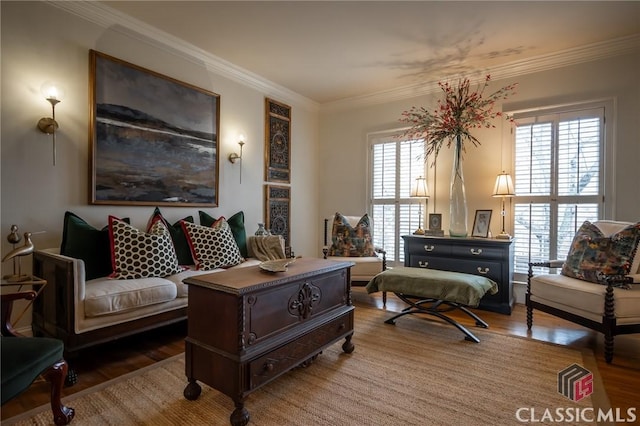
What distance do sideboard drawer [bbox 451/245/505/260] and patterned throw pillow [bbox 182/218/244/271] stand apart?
2441 mm

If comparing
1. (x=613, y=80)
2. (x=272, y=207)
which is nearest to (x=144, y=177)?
(x=272, y=207)

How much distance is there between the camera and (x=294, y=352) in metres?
2.04

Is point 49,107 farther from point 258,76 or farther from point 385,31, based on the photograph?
point 385,31

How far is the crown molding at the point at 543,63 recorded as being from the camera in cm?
336

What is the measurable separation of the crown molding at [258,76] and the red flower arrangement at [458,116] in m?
0.20

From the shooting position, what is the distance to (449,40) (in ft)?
11.1

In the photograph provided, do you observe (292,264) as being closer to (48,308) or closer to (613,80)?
(48,308)

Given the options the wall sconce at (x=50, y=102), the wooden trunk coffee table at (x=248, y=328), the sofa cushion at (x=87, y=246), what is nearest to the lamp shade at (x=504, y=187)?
the wooden trunk coffee table at (x=248, y=328)

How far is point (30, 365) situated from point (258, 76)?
3.85 metres

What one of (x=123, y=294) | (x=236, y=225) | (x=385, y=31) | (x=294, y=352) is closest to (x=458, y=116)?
(x=385, y=31)

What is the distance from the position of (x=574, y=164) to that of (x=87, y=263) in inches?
187

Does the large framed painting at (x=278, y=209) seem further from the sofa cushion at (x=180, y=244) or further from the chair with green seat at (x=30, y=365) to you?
the chair with green seat at (x=30, y=365)

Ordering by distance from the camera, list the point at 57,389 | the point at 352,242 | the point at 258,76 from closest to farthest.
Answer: the point at 57,389, the point at 352,242, the point at 258,76

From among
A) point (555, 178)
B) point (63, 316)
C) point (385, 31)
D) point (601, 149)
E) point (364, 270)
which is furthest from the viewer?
point (364, 270)
